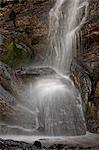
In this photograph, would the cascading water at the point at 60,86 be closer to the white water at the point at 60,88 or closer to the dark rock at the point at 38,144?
the white water at the point at 60,88

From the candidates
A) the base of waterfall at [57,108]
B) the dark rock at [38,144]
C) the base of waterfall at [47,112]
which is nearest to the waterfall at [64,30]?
the base of waterfall at [47,112]

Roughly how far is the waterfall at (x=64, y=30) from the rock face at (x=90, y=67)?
903 mm

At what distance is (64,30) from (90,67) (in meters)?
5.29

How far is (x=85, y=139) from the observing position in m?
15.2

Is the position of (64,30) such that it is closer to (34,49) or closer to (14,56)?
(34,49)

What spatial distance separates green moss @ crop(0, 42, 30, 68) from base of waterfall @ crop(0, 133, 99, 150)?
10.1 metres

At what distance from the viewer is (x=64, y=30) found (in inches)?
972

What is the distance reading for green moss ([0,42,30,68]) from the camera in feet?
80.7

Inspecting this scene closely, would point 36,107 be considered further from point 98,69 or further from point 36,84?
point 98,69

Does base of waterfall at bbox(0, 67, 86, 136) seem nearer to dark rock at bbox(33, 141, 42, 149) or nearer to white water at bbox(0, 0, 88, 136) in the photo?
white water at bbox(0, 0, 88, 136)

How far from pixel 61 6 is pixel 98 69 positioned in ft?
26.6

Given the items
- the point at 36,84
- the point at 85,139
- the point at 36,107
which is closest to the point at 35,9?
the point at 36,84

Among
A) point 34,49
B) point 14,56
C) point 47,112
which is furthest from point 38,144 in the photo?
point 34,49

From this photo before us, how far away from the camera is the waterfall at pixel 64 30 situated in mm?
23547
